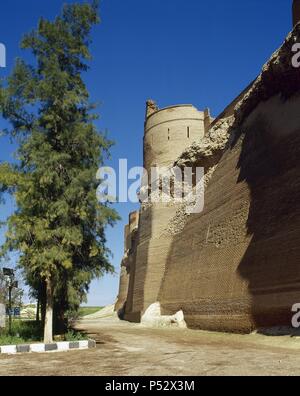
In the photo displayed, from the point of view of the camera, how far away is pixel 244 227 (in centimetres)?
1559

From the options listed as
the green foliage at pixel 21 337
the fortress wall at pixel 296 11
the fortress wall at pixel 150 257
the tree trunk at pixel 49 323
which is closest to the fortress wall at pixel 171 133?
the fortress wall at pixel 150 257

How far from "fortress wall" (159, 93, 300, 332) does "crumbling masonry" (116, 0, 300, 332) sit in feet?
0.11

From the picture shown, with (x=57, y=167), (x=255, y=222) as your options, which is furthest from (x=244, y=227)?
(x=57, y=167)

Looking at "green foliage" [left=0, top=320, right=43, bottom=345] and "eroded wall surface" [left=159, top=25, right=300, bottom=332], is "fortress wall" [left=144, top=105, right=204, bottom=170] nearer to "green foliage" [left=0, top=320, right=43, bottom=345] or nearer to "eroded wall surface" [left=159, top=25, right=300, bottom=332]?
"eroded wall surface" [left=159, top=25, right=300, bottom=332]

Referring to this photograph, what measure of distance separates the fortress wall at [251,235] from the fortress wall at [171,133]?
10636 millimetres

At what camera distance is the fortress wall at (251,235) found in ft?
41.4

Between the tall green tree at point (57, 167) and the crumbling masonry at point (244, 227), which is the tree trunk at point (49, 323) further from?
the crumbling masonry at point (244, 227)

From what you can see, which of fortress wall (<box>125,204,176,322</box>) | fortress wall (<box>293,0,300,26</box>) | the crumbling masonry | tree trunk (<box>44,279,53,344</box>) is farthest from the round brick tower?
tree trunk (<box>44,279,53,344</box>)

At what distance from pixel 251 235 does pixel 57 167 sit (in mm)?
6698

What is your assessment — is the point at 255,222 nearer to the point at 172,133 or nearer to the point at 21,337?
the point at 21,337

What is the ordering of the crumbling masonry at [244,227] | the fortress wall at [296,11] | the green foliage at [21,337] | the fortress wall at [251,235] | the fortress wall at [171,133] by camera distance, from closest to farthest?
1. the green foliage at [21,337]
2. the fortress wall at [251,235]
3. the crumbling masonry at [244,227]
4. the fortress wall at [296,11]
5. the fortress wall at [171,133]

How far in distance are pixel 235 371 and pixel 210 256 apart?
11.3 m

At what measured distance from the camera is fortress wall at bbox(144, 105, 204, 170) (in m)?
31.2
